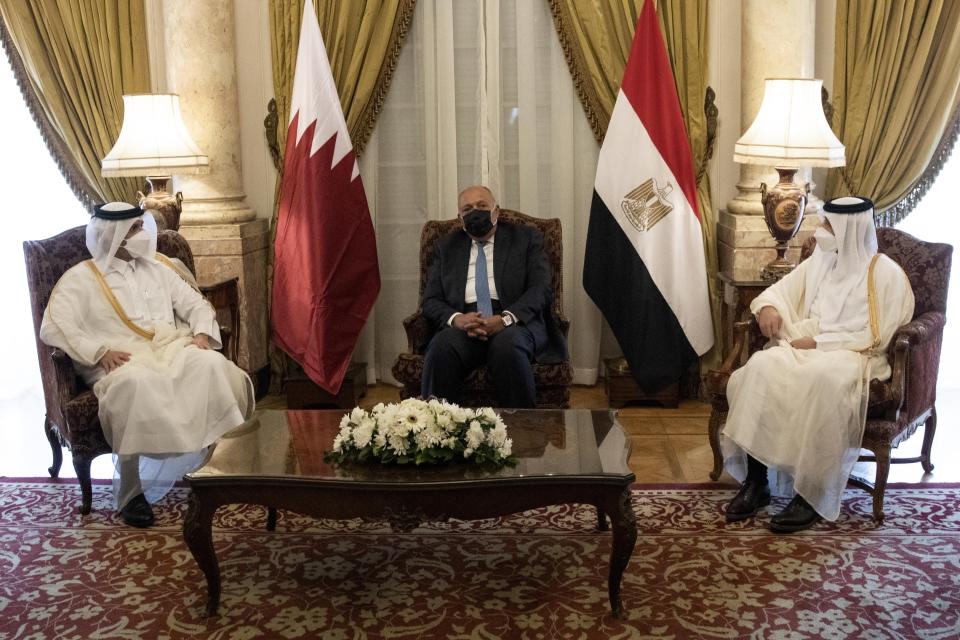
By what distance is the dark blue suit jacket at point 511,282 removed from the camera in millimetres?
4930

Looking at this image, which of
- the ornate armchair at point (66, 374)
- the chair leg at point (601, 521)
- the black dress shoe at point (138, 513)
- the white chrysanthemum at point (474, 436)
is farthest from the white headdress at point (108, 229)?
the chair leg at point (601, 521)

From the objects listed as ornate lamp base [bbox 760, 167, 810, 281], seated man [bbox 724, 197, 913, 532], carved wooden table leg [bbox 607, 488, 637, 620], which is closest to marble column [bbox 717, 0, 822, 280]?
ornate lamp base [bbox 760, 167, 810, 281]

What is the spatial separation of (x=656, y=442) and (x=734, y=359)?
2.36ft

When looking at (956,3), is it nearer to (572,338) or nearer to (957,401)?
(957,401)

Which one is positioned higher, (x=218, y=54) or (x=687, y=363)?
(x=218, y=54)

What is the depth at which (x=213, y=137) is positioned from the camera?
5855 mm

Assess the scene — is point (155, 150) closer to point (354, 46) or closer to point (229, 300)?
point (229, 300)

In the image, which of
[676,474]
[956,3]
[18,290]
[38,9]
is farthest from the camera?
[18,290]

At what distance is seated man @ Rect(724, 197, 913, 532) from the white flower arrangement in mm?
1165

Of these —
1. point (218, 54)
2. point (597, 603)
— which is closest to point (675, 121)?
point (218, 54)

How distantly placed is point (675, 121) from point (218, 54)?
7.87ft

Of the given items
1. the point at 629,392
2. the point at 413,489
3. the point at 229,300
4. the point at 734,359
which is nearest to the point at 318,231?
the point at 229,300

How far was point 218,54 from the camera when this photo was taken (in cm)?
583

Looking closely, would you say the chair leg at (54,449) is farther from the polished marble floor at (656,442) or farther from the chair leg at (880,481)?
the chair leg at (880,481)
